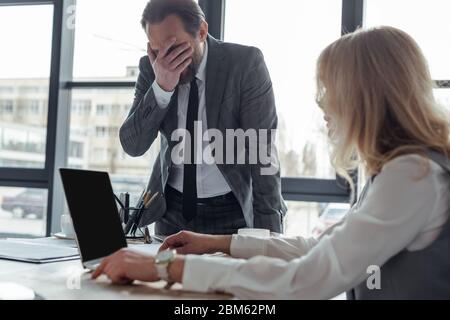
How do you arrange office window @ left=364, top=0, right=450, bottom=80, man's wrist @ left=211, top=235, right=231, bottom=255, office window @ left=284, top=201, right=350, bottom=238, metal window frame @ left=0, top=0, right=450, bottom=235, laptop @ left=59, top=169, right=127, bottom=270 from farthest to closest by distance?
metal window frame @ left=0, top=0, right=450, bottom=235
office window @ left=284, top=201, right=350, bottom=238
office window @ left=364, top=0, right=450, bottom=80
man's wrist @ left=211, top=235, right=231, bottom=255
laptop @ left=59, top=169, right=127, bottom=270

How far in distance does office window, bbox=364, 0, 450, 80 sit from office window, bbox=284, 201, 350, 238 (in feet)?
3.04

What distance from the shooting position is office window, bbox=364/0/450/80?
10.0ft

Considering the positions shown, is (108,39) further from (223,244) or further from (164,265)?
(164,265)

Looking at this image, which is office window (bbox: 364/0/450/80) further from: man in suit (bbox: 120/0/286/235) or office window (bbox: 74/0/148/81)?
office window (bbox: 74/0/148/81)

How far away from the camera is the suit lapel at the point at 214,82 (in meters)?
2.02

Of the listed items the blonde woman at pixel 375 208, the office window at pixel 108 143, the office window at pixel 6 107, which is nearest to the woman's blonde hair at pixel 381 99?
the blonde woman at pixel 375 208

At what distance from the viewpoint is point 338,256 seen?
958mm

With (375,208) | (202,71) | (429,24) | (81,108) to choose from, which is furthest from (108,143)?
(375,208)

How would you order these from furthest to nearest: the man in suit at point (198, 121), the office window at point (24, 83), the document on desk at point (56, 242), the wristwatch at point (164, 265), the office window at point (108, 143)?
the office window at point (24, 83) < the office window at point (108, 143) < the man in suit at point (198, 121) < the document on desk at point (56, 242) < the wristwatch at point (164, 265)

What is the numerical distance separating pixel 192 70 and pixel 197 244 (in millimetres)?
832

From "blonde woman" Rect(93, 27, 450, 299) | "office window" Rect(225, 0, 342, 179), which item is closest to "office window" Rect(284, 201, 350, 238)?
"office window" Rect(225, 0, 342, 179)

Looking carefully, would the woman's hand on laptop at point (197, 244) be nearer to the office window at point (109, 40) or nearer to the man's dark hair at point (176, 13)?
the man's dark hair at point (176, 13)

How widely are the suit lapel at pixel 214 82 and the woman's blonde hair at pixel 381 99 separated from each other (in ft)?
2.84

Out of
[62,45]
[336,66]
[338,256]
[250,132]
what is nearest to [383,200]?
[338,256]
